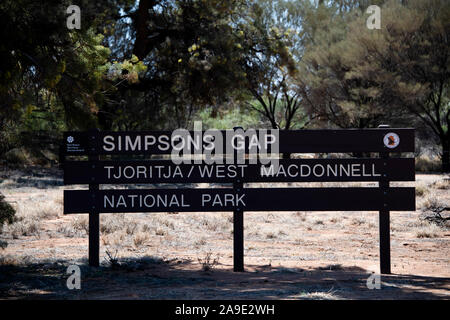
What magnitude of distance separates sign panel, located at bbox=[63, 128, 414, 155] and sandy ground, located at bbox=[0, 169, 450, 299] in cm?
143

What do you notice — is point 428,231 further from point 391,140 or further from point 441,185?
point 441,185

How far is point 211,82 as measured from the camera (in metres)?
16.4

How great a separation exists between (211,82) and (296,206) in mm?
10389

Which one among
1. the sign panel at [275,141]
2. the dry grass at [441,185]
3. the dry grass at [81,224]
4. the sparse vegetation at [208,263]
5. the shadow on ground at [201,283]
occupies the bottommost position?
the shadow on ground at [201,283]

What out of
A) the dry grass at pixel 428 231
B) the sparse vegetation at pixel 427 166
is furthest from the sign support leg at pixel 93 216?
the sparse vegetation at pixel 427 166

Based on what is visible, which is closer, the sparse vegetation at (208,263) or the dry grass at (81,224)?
the sparse vegetation at (208,263)

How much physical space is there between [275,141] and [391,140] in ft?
4.69

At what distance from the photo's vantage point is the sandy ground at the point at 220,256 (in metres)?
5.56

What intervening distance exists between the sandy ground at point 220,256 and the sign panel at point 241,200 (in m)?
0.79

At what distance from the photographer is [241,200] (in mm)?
6574

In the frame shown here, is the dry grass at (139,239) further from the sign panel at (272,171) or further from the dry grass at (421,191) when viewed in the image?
the dry grass at (421,191)

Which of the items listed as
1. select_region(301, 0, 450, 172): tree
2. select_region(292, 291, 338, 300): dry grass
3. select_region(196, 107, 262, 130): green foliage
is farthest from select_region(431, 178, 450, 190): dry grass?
select_region(196, 107, 262, 130): green foliage

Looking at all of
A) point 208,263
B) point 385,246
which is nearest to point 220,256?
point 208,263
